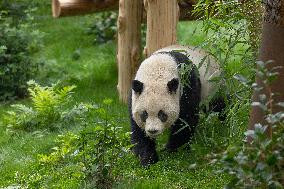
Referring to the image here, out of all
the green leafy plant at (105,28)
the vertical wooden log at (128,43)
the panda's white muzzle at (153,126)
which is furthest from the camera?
the green leafy plant at (105,28)

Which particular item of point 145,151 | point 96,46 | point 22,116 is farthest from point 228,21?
point 96,46

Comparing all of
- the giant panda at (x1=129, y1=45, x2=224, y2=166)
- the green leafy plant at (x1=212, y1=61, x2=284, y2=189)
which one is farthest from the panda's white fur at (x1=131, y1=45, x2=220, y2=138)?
the green leafy plant at (x1=212, y1=61, x2=284, y2=189)

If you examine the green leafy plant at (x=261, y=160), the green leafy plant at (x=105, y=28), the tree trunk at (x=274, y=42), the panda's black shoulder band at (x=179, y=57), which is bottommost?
the green leafy plant at (x=105, y=28)

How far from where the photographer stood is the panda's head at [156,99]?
5.43 meters

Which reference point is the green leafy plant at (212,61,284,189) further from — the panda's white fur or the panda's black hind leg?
the panda's black hind leg

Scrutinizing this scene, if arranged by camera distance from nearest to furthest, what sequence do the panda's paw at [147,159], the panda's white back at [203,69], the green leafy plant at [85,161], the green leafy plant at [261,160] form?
the green leafy plant at [261,160] → the green leafy plant at [85,161] → the panda's paw at [147,159] → the panda's white back at [203,69]

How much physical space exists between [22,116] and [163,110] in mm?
2418

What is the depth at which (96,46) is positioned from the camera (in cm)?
1108

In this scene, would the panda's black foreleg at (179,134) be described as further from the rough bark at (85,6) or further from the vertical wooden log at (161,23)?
the rough bark at (85,6)

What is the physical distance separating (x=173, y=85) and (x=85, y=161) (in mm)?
1221

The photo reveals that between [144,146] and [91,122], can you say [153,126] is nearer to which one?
[144,146]

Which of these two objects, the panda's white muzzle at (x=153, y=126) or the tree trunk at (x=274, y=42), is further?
the panda's white muzzle at (x=153, y=126)

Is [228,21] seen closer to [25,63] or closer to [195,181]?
[195,181]

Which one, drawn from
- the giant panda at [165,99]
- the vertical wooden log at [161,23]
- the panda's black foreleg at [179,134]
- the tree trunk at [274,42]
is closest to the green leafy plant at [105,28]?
the vertical wooden log at [161,23]
